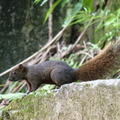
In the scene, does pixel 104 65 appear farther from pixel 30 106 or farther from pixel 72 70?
pixel 30 106

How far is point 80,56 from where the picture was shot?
6.86m

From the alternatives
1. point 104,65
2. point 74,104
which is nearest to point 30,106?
point 74,104

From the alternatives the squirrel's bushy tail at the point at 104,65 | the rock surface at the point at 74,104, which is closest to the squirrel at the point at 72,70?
the squirrel's bushy tail at the point at 104,65

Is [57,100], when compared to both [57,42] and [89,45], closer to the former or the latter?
[89,45]

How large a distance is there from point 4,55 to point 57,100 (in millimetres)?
5333

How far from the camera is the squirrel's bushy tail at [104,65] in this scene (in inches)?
133

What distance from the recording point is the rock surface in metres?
2.29

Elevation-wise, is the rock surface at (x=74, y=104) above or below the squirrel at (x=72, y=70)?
above

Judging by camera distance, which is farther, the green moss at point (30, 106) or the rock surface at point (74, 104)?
the green moss at point (30, 106)

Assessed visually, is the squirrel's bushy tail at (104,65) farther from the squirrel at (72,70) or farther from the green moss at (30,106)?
the green moss at (30,106)

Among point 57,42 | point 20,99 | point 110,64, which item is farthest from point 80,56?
point 20,99

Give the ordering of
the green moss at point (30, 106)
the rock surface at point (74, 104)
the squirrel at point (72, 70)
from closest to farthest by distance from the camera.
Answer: the rock surface at point (74, 104) → the green moss at point (30, 106) → the squirrel at point (72, 70)

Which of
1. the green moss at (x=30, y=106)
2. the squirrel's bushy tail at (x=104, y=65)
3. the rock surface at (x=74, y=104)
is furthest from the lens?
the squirrel's bushy tail at (x=104, y=65)

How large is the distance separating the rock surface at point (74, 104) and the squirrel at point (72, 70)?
96 cm
